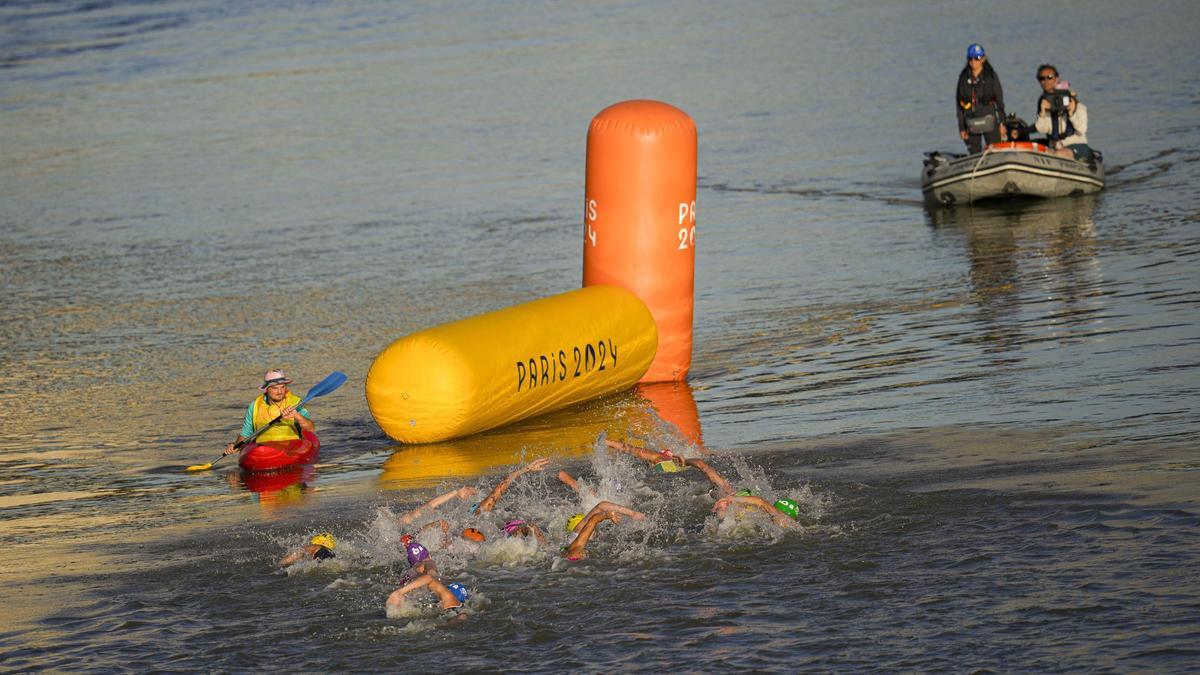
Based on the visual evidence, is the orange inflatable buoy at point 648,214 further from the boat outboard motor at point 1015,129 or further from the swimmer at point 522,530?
the boat outboard motor at point 1015,129

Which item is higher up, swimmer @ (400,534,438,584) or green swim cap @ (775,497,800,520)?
green swim cap @ (775,497,800,520)

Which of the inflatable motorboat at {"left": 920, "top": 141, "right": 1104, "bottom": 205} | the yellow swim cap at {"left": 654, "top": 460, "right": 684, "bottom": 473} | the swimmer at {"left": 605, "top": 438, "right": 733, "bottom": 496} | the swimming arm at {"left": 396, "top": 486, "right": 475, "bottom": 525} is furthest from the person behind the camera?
the inflatable motorboat at {"left": 920, "top": 141, "right": 1104, "bottom": 205}

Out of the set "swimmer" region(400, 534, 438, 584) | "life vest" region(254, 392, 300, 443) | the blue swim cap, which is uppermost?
"life vest" region(254, 392, 300, 443)

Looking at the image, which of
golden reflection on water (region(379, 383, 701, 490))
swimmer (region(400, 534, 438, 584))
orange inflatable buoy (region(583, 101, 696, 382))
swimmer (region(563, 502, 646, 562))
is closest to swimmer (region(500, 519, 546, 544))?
swimmer (region(563, 502, 646, 562))

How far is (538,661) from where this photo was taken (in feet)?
28.8

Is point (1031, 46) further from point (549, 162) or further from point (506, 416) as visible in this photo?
point (506, 416)

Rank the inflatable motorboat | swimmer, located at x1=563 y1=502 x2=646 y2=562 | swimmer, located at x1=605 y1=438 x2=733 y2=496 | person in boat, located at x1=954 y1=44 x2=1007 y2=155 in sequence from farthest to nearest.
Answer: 1. person in boat, located at x1=954 y1=44 x2=1007 y2=155
2. the inflatable motorboat
3. swimmer, located at x1=605 y1=438 x2=733 y2=496
4. swimmer, located at x1=563 y1=502 x2=646 y2=562

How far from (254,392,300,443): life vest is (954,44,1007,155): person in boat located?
1324cm

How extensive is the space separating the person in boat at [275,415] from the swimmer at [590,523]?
403 cm

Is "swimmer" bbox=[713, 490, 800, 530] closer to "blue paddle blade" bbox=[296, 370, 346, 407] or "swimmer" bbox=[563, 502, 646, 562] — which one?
"swimmer" bbox=[563, 502, 646, 562]

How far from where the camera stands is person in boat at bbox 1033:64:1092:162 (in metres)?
24.0

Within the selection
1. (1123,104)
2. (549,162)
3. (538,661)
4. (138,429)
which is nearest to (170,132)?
(549,162)

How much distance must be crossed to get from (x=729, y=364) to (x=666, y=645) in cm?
736

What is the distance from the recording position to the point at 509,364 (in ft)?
45.0
